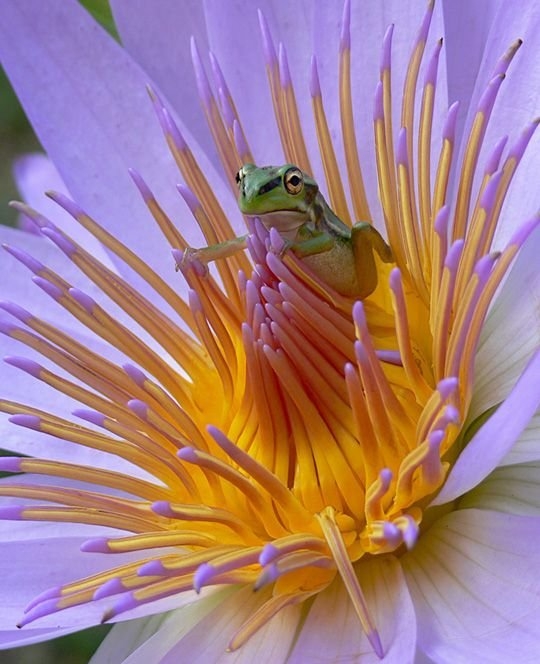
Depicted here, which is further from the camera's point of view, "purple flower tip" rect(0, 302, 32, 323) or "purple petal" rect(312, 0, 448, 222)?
"purple petal" rect(312, 0, 448, 222)

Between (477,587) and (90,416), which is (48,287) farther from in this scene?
(477,587)

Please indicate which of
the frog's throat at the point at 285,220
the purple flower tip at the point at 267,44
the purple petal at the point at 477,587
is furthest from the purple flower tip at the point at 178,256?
the purple petal at the point at 477,587

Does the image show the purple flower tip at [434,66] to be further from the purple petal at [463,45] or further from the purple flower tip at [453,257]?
the purple flower tip at [453,257]

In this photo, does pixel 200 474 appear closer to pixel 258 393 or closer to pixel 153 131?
pixel 258 393

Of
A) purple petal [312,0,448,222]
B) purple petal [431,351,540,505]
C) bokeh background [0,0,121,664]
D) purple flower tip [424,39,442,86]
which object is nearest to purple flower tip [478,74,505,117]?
purple flower tip [424,39,442,86]

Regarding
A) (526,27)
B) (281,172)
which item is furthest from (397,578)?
(526,27)

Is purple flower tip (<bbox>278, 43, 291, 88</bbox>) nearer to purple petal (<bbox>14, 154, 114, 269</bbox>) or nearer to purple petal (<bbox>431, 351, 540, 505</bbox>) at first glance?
purple petal (<bbox>14, 154, 114, 269</bbox>)

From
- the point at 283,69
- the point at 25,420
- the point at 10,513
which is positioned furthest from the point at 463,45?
the point at 10,513
